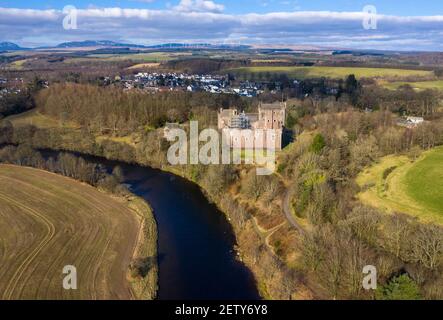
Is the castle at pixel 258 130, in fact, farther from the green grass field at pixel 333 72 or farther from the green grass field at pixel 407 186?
the green grass field at pixel 333 72

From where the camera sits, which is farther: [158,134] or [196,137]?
[158,134]

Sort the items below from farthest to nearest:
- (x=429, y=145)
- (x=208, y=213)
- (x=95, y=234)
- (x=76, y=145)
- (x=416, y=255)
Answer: (x=76, y=145)
(x=429, y=145)
(x=208, y=213)
(x=95, y=234)
(x=416, y=255)

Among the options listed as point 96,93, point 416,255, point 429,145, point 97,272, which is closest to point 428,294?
point 416,255

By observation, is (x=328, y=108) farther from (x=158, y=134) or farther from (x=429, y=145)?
(x=158, y=134)

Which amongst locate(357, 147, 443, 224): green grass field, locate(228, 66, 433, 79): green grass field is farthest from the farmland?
locate(228, 66, 433, 79): green grass field

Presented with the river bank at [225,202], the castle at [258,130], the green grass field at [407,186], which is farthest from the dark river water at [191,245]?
the green grass field at [407,186]

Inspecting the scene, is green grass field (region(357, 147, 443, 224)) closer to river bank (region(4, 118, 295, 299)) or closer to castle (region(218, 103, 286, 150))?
river bank (region(4, 118, 295, 299))
